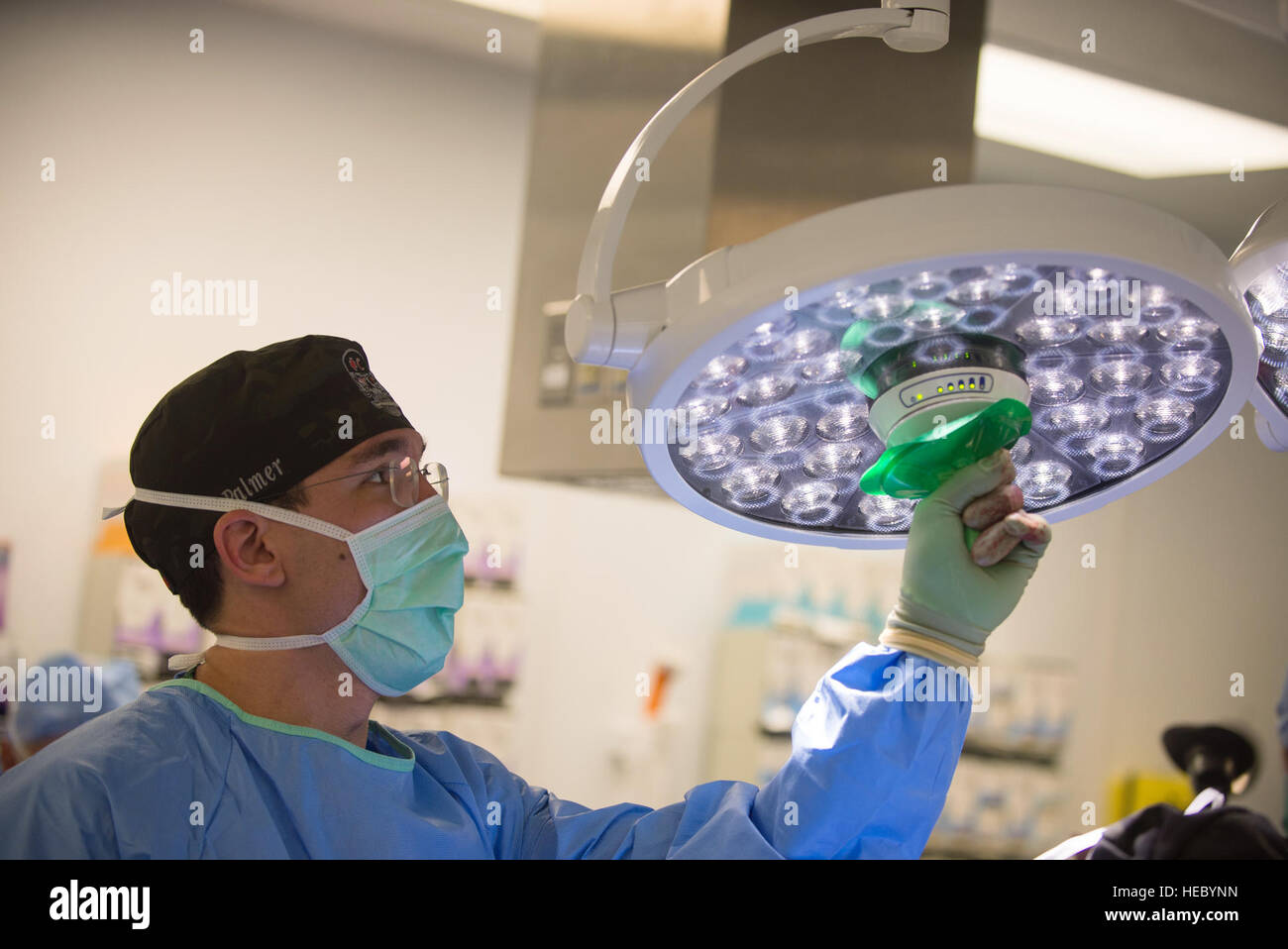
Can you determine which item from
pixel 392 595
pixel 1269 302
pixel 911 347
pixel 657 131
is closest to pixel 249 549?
pixel 392 595

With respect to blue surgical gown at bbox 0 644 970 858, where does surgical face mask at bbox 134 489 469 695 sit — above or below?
above

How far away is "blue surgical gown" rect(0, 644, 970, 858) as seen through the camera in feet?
3.65

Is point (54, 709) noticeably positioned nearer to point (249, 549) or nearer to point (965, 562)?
point (249, 549)

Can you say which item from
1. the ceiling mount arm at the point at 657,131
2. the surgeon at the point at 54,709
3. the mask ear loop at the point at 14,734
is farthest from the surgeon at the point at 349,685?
the mask ear loop at the point at 14,734

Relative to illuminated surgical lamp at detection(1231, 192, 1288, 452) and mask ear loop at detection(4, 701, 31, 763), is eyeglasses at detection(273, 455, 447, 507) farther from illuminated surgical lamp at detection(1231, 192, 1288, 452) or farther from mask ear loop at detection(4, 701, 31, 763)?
mask ear loop at detection(4, 701, 31, 763)

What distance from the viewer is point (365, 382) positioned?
150 cm

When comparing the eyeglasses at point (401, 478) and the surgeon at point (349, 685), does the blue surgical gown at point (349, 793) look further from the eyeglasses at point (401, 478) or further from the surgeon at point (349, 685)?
the eyeglasses at point (401, 478)

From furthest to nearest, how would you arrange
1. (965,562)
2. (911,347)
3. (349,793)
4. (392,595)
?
(392,595) → (349,793) → (965,562) → (911,347)

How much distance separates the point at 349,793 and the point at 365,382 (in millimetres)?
551

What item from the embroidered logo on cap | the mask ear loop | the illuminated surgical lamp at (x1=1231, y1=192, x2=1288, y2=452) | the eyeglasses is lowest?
the mask ear loop

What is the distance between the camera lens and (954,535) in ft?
3.78

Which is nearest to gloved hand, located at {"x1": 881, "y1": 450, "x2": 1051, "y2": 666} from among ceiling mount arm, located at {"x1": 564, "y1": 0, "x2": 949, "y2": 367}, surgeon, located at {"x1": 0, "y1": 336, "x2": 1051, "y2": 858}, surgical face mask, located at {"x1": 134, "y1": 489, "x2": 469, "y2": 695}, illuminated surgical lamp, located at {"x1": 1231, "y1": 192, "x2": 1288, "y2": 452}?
surgeon, located at {"x1": 0, "y1": 336, "x2": 1051, "y2": 858}
